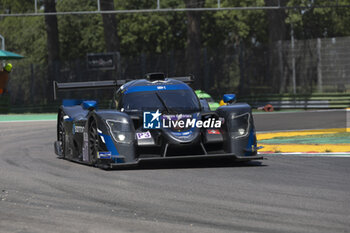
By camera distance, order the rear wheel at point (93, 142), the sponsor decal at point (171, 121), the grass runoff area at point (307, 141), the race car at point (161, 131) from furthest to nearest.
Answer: the grass runoff area at point (307, 141) < the rear wheel at point (93, 142) < the sponsor decal at point (171, 121) < the race car at point (161, 131)

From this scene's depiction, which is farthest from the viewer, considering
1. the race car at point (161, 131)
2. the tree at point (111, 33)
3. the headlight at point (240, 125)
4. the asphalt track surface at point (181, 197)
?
the tree at point (111, 33)

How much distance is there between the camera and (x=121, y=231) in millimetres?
6242

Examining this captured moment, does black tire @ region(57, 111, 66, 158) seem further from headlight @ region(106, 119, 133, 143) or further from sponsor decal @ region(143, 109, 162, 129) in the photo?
sponsor decal @ region(143, 109, 162, 129)

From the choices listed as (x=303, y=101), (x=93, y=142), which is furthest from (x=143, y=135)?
(x=303, y=101)

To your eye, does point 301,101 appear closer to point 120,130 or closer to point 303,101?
point 303,101

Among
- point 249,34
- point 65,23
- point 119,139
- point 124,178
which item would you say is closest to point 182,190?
point 124,178

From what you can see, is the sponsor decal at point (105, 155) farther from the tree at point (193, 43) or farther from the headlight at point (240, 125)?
the tree at point (193, 43)

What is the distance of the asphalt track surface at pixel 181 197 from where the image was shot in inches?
258

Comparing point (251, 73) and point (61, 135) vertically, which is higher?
point (251, 73)

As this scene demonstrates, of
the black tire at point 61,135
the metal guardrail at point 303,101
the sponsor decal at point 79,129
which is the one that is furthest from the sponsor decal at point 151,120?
the metal guardrail at point 303,101

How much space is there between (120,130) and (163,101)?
57.1 inches

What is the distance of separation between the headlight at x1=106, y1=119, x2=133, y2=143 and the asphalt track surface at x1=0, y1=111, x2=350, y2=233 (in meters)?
0.48

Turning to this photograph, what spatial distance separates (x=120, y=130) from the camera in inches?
432

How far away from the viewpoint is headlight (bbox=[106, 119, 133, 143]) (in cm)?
1090
